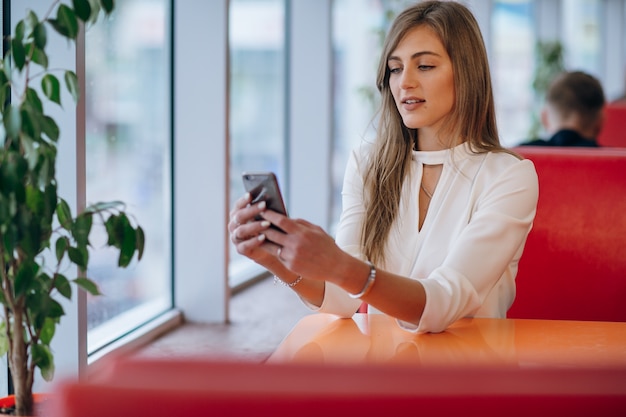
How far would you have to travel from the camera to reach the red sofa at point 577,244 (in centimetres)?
294

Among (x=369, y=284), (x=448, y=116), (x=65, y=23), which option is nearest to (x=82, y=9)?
(x=65, y=23)

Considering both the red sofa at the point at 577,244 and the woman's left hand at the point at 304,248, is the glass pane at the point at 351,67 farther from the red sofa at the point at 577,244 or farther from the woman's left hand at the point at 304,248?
the woman's left hand at the point at 304,248

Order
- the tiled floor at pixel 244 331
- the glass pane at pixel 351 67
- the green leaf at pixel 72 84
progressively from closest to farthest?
1. the green leaf at pixel 72 84
2. the tiled floor at pixel 244 331
3. the glass pane at pixel 351 67

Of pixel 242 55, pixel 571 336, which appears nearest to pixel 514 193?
pixel 571 336

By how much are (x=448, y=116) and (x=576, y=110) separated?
2.48 m

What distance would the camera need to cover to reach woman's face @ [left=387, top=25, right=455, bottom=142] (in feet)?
7.14

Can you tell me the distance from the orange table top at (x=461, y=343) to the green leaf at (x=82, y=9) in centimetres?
75

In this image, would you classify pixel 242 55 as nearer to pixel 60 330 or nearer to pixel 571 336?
pixel 60 330

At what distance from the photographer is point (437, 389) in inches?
31.4

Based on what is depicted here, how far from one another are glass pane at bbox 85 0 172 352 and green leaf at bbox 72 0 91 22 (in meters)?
2.21

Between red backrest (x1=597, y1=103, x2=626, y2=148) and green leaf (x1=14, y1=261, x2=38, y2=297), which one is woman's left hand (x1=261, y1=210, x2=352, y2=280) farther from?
red backrest (x1=597, y1=103, x2=626, y2=148)

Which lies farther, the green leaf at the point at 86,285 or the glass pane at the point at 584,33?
the glass pane at the point at 584,33

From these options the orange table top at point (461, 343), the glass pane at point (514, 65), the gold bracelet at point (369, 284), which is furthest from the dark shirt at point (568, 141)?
the glass pane at point (514, 65)

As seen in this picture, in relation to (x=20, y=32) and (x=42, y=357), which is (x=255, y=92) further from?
(x=42, y=357)
